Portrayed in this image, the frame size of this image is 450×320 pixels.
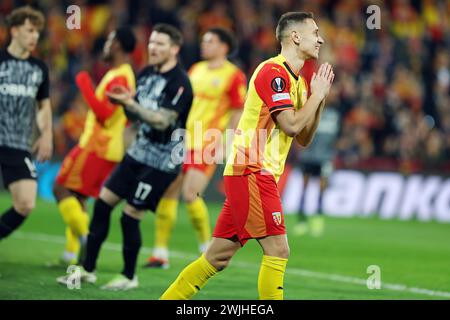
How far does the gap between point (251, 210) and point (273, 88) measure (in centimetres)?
86

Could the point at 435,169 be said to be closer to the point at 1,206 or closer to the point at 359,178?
the point at 359,178

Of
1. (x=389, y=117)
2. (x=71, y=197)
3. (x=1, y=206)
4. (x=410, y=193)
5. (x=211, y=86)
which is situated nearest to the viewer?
(x=71, y=197)

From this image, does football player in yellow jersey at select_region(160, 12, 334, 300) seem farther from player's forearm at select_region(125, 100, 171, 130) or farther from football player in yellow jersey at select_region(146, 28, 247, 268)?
football player in yellow jersey at select_region(146, 28, 247, 268)

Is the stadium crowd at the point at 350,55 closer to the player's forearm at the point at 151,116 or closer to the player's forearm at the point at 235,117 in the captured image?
the player's forearm at the point at 235,117

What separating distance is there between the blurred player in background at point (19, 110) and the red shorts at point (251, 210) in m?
2.79

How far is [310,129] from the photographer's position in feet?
22.2

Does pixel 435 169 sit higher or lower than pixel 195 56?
lower

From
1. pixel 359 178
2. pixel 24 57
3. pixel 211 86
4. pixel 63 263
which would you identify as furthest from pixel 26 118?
pixel 359 178

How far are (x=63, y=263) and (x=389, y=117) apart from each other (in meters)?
12.1

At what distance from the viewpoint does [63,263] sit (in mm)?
9969

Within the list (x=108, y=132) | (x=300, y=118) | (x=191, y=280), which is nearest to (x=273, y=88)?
(x=300, y=118)

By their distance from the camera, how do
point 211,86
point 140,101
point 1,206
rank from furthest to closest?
point 1,206 → point 211,86 → point 140,101

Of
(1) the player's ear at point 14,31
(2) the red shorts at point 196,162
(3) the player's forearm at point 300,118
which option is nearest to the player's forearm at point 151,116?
(1) the player's ear at point 14,31

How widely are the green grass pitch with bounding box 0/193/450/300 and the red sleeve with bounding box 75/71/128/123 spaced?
5.41 ft
